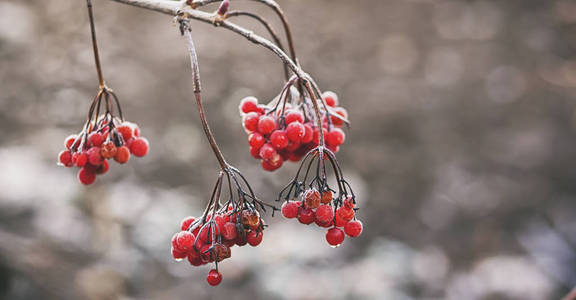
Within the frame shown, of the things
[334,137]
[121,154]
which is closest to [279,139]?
[334,137]

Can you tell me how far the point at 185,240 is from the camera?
1.06 m

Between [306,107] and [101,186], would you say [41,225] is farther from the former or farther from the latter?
[306,107]

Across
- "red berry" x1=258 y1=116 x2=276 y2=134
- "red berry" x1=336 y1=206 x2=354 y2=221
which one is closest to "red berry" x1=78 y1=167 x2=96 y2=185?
"red berry" x1=258 y1=116 x2=276 y2=134

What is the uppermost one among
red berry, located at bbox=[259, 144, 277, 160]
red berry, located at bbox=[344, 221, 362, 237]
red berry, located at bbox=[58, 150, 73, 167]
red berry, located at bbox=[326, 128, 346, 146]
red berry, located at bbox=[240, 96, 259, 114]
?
red berry, located at bbox=[240, 96, 259, 114]

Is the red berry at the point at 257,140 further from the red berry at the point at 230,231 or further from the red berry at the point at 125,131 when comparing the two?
the red berry at the point at 125,131

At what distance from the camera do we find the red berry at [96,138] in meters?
1.27

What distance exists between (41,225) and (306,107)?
3.30 metres

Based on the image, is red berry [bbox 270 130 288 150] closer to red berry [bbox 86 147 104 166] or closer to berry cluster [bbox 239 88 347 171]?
berry cluster [bbox 239 88 347 171]

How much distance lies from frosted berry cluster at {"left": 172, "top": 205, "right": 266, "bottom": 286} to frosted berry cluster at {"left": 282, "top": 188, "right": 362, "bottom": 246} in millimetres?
85

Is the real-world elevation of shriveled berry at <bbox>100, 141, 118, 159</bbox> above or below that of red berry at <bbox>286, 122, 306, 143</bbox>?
above

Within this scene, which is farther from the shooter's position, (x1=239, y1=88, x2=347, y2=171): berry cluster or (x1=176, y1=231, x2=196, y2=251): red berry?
(x1=239, y1=88, x2=347, y2=171): berry cluster

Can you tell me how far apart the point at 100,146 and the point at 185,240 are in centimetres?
42

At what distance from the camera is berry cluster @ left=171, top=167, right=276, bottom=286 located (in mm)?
1033

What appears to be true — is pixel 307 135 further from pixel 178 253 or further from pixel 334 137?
pixel 178 253
